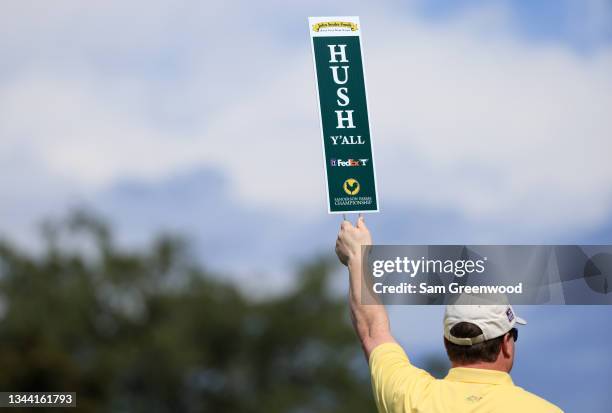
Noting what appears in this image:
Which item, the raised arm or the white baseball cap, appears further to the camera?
the raised arm

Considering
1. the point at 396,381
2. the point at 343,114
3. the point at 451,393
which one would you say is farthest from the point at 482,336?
the point at 343,114

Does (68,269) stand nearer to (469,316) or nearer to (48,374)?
(48,374)

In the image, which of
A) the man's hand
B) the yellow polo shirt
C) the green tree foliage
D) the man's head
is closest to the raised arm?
the man's hand

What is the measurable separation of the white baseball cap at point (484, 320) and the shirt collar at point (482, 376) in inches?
4.3

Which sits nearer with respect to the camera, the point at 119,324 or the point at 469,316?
the point at 469,316

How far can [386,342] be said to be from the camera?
479 cm

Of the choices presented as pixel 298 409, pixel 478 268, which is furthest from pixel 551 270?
pixel 298 409

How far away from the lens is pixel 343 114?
5492 mm

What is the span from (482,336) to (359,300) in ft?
2.29

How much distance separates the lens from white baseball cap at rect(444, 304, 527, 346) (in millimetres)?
4445

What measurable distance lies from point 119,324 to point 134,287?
9.54 feet

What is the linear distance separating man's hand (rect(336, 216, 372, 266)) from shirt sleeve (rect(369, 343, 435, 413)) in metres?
0.54

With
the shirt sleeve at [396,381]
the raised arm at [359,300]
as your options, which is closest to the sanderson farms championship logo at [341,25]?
the raised arm at [359,300]

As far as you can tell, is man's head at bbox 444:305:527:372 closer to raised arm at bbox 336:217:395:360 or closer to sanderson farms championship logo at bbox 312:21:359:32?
raised arm at bbox 336:217:395:360
